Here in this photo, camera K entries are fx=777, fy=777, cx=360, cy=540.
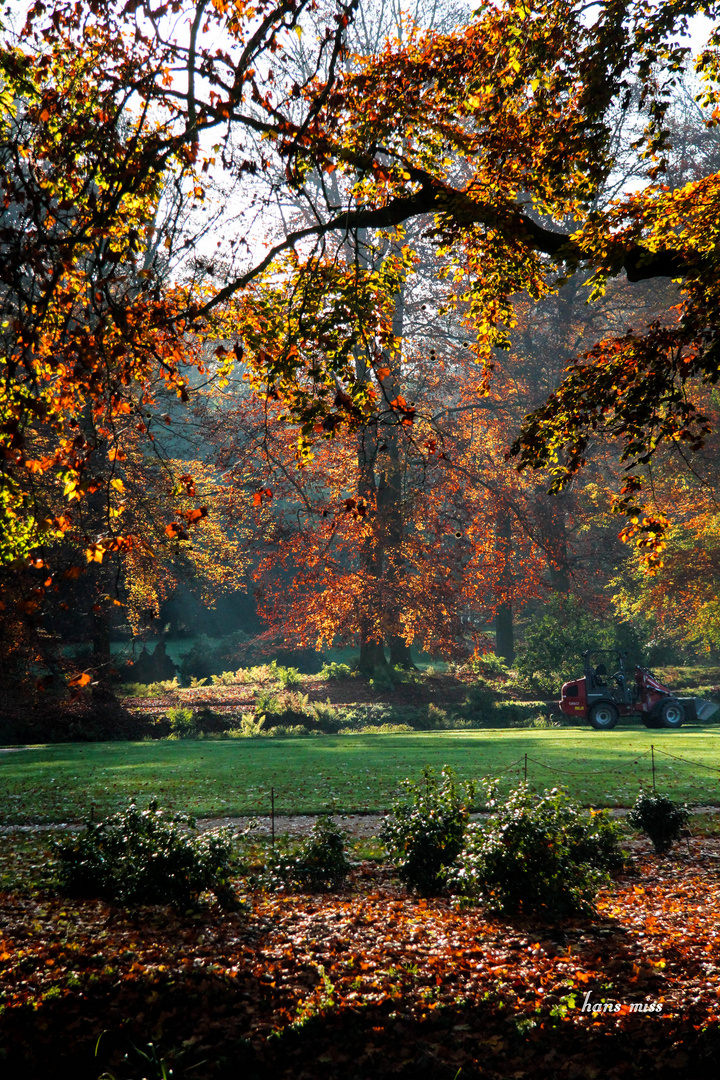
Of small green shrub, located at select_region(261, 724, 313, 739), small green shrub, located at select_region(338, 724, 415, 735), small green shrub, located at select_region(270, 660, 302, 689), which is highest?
small green shrub, located at select_region(270, 660, 302, 689)

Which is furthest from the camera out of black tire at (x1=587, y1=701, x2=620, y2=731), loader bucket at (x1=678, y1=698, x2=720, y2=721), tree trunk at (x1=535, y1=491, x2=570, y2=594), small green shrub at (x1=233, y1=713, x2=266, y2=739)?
tree trunk at (x1=535, y1=491, x2=570, y2=594)

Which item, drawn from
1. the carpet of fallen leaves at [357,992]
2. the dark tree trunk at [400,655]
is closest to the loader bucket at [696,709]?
the dark tree trunk at [400,655]

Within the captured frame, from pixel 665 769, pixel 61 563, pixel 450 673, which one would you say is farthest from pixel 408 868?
pixel 450 673

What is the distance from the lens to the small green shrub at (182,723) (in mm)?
18828

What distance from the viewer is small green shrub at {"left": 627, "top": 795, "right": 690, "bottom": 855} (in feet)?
25.4

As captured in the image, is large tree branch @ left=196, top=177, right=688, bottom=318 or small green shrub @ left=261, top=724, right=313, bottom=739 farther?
small green shrub @ left=261, top=724, right=313, bottom=739

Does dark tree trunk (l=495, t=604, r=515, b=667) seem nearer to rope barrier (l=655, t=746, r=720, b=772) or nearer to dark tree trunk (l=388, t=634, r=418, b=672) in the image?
dark tree trunk (l=388, t=634, r=418, b=672)

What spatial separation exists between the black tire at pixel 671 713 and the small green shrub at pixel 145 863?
1800cm

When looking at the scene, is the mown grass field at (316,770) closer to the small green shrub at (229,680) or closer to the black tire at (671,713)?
the black tire at (671,713)

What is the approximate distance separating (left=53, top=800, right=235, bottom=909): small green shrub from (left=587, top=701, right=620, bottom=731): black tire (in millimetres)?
17136

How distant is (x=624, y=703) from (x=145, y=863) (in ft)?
60.1

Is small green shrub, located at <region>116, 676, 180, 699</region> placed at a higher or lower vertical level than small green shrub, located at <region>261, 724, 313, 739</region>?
higher

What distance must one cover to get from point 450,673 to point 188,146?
22460 mm

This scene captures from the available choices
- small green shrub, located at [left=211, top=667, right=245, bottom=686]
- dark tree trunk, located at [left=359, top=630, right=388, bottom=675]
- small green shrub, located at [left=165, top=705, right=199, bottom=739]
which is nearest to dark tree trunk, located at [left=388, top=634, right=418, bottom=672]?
dark tree trunk, located at [left=359, top=630, right=388, bottom=675]
